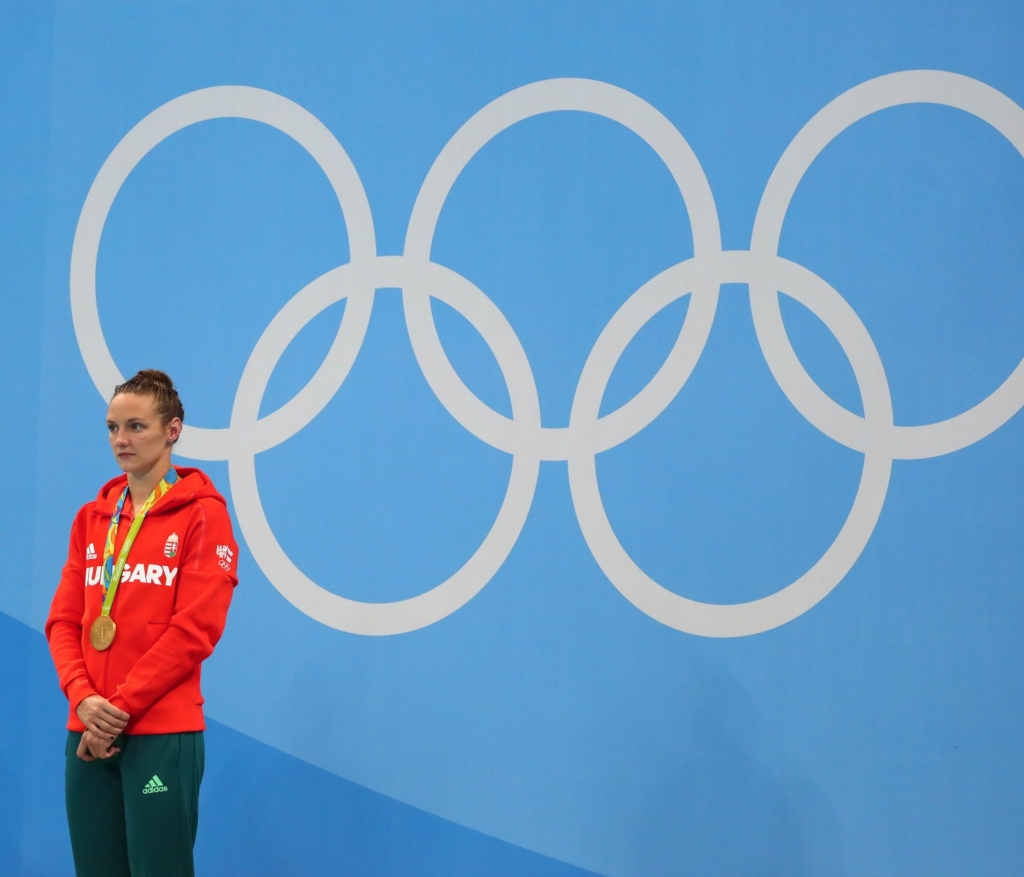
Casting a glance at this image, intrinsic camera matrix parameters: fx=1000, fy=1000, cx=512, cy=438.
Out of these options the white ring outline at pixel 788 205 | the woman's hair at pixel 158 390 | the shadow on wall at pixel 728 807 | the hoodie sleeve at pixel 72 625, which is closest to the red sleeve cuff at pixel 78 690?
the hoodie sleeve at pixel 72 625

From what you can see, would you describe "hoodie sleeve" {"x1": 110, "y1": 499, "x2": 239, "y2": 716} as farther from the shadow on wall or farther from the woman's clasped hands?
the shadow on wall

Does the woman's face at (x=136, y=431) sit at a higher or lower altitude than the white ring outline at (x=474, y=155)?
lower

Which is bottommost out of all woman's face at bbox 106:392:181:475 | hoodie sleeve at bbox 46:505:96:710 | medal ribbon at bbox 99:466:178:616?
hoodie sleeve at bbox 46:505:96:710

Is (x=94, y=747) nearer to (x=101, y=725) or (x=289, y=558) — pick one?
(x=101, y=725)

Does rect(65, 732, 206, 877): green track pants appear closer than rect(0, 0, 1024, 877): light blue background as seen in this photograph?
Yes

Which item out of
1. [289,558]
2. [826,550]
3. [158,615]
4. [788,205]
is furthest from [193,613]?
[788,205]

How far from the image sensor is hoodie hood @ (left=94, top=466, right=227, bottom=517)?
230 cm

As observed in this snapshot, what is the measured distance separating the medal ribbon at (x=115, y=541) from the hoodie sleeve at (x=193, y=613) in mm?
117

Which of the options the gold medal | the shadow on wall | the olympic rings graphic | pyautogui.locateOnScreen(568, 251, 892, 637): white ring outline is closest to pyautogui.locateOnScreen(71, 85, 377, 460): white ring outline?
the olympic rings graphic

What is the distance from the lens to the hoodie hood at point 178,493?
7.54 ft

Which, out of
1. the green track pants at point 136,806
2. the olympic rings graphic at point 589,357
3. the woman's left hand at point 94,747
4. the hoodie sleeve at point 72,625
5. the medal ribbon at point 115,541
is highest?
the olympic rings graphic at point 589,357

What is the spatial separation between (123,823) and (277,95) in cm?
229

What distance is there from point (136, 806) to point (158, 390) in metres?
0.93

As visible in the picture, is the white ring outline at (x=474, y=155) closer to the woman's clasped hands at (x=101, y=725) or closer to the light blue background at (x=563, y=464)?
the light blue background at (x=563, y=464)
